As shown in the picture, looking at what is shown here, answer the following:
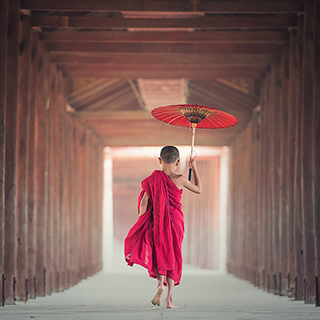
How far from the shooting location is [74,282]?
14.7 meters

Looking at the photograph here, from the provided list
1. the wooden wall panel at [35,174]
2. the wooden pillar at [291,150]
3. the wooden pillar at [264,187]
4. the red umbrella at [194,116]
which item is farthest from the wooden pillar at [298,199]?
the wooden wall panel at [35,174]

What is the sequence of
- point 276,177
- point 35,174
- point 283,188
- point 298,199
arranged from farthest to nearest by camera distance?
point 276,177, point 283,188, point 35,174, point 298,199

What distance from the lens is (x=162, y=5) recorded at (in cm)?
978

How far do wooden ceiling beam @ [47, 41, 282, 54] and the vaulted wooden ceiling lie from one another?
2 centimetres

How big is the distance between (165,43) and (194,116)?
4.36 m

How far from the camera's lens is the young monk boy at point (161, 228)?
7352 millimetres

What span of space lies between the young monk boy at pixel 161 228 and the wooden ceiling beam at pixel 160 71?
5628 millimetres

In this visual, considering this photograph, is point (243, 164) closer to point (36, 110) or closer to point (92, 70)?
point (92, 70)

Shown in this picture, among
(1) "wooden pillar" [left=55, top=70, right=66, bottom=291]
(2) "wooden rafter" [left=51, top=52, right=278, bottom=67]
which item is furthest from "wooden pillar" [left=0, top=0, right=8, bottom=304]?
(1) "wooden pillar" [left=55, top=70, right=66, bottom=291]

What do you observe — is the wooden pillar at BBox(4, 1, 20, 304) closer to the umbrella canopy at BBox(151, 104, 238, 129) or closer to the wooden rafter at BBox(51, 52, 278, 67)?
the umbrella canopy at BBox(151, 104, 238, 129)

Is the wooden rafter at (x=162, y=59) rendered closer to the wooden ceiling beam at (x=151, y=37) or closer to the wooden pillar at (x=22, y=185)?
the wooden ceiling beam at (x=151, y=37)

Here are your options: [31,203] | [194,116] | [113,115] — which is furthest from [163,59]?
[194,116]

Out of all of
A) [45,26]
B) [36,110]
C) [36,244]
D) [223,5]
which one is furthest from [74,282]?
[223,5]

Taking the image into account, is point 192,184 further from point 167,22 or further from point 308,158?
point 167,22
